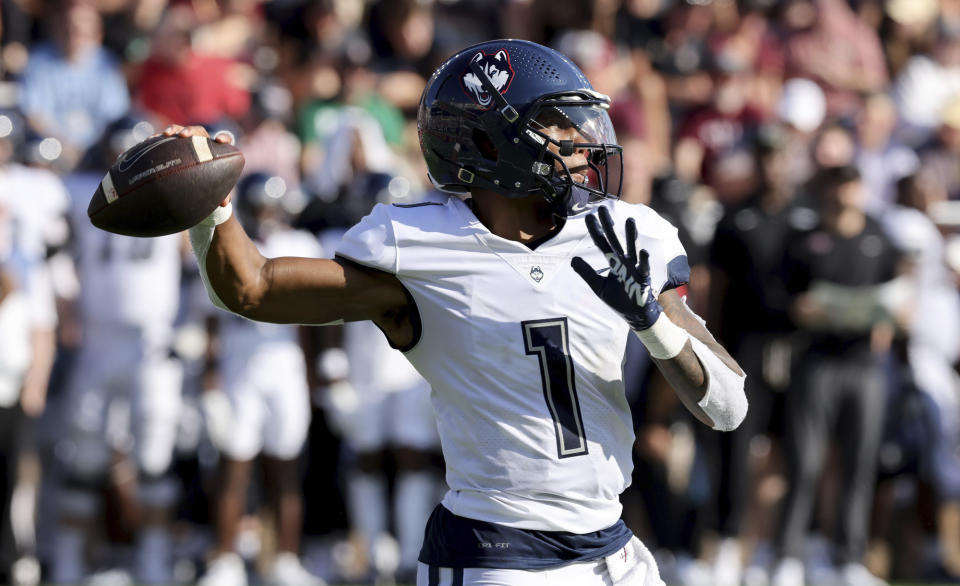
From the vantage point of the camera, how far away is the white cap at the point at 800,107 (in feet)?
26.0

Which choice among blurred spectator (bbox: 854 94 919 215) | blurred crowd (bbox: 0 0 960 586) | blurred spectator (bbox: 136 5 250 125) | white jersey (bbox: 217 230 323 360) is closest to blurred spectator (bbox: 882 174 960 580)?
blurred crowd (bbox: 0 0 960 586)

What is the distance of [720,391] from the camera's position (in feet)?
9.78

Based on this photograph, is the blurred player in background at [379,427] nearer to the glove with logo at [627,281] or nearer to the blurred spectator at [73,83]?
the blurred spectator at [73,83]

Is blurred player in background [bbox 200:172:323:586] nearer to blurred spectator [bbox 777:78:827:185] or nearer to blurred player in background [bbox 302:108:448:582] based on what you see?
blurred player in background [bbox 302:108:448:582]

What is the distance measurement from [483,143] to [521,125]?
13cm

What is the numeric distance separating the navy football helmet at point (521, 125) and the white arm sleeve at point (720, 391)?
0.42 m

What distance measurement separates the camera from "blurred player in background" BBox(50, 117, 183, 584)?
674 cm

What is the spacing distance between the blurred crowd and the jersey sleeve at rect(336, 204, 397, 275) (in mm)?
3908

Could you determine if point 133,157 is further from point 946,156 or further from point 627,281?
point 946,156

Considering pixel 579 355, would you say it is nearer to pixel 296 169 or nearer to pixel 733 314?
pixel 733 314

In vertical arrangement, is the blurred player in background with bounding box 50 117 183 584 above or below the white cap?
below

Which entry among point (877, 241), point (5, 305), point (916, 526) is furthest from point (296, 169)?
point (916, 526)

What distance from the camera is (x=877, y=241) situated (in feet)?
22.7

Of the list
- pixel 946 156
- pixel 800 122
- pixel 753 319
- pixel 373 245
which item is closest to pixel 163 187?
pixel 373 245
